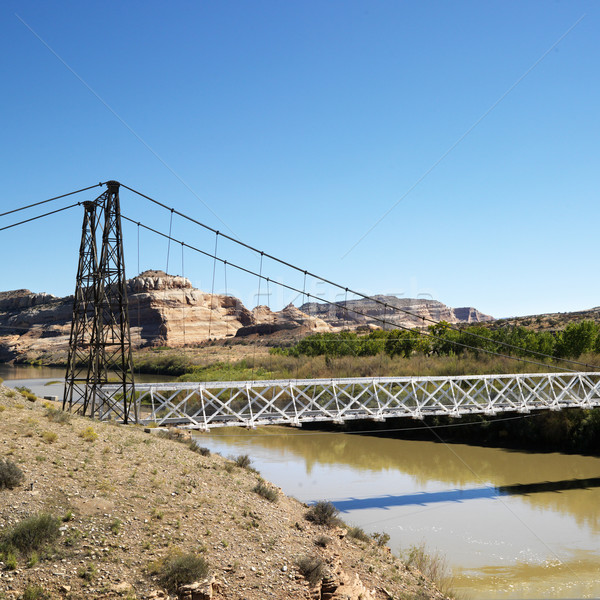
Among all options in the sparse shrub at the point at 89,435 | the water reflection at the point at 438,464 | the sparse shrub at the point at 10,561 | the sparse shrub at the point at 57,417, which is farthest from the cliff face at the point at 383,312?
the sparse shrub at the point at 10,561

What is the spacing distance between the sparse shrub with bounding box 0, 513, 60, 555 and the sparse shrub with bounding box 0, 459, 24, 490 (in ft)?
3.31

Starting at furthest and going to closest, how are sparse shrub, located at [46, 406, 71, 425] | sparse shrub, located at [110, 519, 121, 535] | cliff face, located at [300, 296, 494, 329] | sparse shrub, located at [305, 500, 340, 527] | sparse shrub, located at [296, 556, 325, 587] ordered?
cliff face, located at [300, 296, 494, 329]
sparse shrub, located at [46, 406, 71, 425]
sparse shrub, located at [305, 500, 340, 527]
sparse shrub, located at [296, 556, 325, 587]
sparse shrub, located at [110, 519, 121, 535]

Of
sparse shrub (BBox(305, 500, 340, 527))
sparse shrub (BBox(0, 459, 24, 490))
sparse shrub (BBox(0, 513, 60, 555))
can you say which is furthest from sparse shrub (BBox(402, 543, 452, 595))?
sparse shrub (BBox(0, 459, 24, 490))

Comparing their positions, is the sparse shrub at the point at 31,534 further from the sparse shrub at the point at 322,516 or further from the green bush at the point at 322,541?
the sparse shrub at the point at 322,516

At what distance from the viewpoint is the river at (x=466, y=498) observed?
12719mm

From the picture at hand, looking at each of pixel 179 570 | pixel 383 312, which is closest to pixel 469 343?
pixel 179 570

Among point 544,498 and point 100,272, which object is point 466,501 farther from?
point 100,272

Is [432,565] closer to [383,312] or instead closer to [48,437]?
[48,437]

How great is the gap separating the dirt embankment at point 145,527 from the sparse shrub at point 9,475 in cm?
9

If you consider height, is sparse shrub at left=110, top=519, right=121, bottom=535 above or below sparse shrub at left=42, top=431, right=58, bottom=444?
below

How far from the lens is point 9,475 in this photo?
28.4ft

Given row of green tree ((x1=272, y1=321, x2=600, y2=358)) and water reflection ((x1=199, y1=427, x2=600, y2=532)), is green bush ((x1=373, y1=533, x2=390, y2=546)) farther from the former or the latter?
row of green tree ((x1=272, y1=321, x2=600, y2=358))

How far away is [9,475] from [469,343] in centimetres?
3657

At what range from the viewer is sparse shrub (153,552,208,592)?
7730 mm
